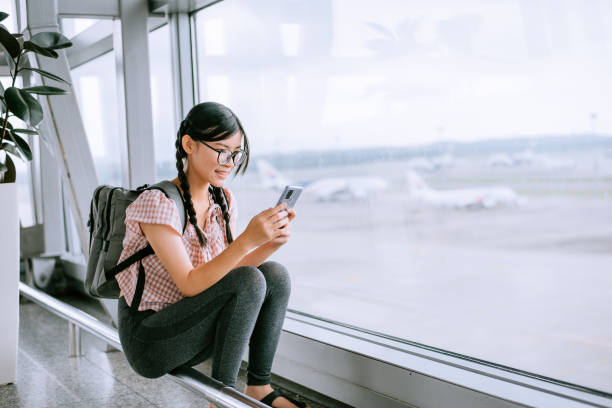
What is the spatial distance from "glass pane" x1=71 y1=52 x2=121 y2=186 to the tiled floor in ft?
6.29

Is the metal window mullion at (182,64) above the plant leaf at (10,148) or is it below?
above

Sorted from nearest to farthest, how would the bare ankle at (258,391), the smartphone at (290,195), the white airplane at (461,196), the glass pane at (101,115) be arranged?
the smartphone at (290,195)
the bare ankle at (258,391)
the white airplane at (461,196)
the glass pane at (101,115)

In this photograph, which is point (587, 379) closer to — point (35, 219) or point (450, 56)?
point (450, 56)

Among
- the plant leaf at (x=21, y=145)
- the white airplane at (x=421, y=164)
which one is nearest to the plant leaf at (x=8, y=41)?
the plant leaf at (x=21, y=145)

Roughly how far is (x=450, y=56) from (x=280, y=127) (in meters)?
1.20

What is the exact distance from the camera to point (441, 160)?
2.86 metres

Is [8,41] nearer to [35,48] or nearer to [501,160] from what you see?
[35,48]

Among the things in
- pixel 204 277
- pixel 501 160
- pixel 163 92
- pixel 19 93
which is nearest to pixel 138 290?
pixel 204 277

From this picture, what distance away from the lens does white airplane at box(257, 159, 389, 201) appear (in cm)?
324

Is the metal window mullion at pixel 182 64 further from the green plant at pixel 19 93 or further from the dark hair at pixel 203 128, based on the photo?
Answer: the dark hair at pixel 203 128

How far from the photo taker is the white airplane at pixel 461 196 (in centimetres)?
263

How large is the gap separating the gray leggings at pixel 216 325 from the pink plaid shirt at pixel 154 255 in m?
0.06

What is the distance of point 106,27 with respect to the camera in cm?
392

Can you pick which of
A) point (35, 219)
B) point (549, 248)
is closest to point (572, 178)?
point (549, 248)
